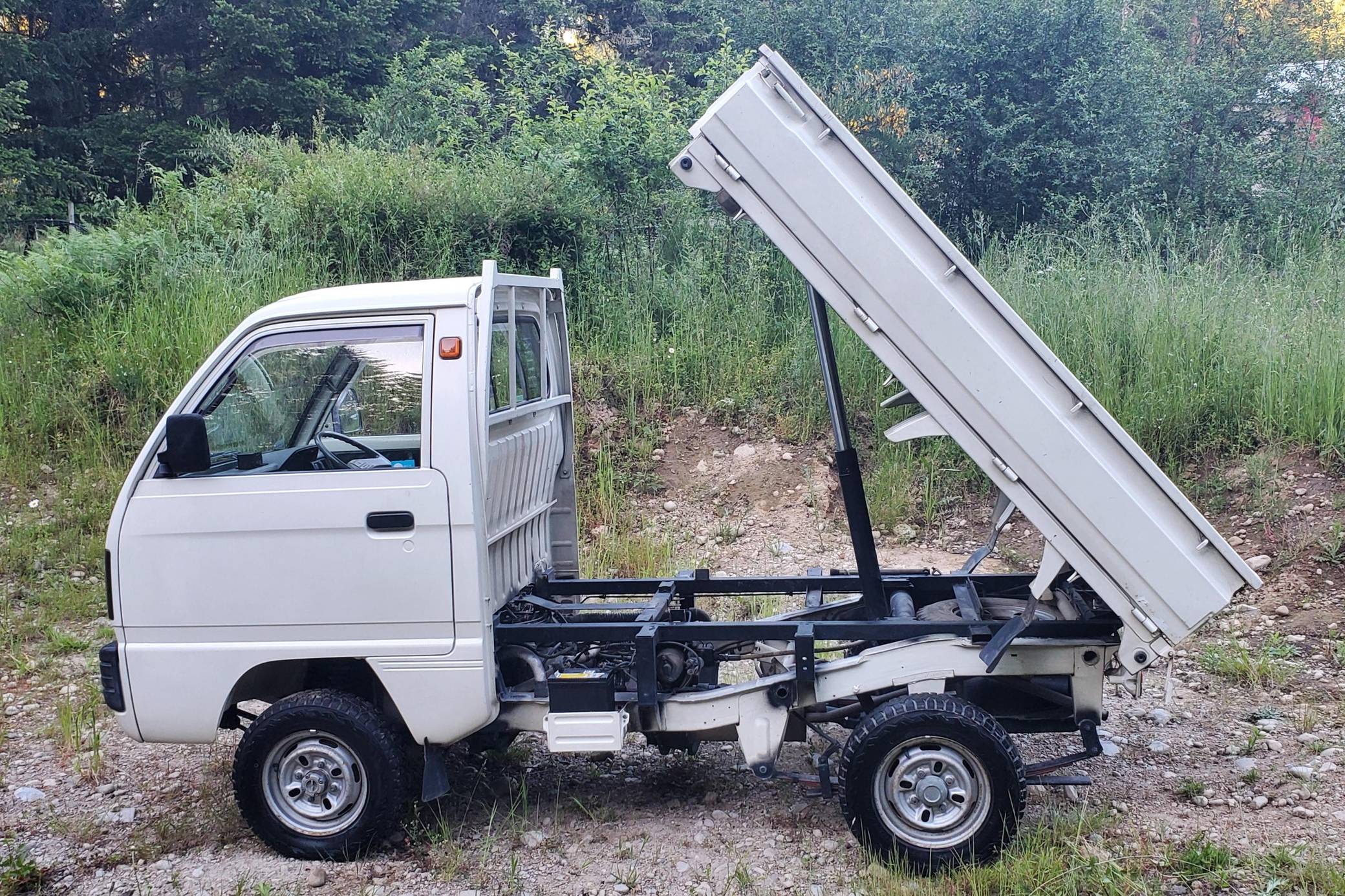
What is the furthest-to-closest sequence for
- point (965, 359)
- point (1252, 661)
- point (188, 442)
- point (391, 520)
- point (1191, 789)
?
1. point (1252, 661)
2. point (1191, 789)
3. point (391, 520)
4. point (188, 442)
5. point (965, 359)

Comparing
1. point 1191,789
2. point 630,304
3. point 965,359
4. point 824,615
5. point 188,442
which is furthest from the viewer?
point 630,304

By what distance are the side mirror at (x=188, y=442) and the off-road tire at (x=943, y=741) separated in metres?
2.79

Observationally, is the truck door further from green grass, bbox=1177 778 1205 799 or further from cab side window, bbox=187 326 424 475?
green grass, bbox=1177 778 1205 799

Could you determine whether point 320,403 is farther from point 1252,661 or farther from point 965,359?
point 1252,661

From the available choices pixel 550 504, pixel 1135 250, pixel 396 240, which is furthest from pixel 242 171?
pixel 1135 250

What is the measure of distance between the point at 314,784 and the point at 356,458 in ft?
4.73

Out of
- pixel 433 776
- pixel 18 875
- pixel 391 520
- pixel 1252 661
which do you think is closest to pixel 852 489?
pixel 391 520

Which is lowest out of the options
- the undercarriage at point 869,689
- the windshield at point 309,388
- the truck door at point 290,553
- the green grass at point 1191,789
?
the green grass at point 1191,789

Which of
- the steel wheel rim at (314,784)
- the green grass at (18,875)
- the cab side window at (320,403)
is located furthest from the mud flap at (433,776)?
the green grass at (18,875)

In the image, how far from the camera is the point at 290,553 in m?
4.17

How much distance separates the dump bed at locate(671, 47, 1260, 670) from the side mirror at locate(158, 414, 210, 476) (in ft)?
7.00

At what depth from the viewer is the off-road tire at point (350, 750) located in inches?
165

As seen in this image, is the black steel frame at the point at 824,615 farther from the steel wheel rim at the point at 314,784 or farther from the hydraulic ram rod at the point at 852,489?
the steel wheel rim at the point at 314,784

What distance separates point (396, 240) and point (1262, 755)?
9288 mm
